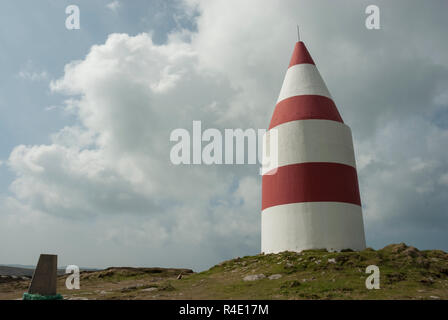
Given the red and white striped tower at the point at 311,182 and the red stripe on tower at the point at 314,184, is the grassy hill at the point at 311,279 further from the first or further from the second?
the red stripe on tower at the point at 314,184

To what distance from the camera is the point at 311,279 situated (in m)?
12.1

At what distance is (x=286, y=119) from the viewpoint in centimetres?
1827

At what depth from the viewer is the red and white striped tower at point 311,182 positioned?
1588 centimetres

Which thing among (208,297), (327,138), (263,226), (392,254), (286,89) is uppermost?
(286,89)

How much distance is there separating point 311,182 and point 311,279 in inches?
219

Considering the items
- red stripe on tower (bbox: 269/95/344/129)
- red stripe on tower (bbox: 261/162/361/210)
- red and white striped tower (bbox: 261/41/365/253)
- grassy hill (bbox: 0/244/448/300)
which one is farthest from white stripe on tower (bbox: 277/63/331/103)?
grassy hill (bbox: 0/244/448/300)

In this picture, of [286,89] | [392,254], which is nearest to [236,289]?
[392,254]

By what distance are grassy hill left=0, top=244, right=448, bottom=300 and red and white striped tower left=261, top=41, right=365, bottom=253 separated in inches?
47.0

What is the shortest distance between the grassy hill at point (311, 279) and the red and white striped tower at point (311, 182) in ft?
3.92

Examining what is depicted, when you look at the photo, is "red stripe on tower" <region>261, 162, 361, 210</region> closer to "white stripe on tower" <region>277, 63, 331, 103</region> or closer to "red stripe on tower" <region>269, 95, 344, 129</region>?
"red stripe on tower" <region>269, 95, 344, 129</region>

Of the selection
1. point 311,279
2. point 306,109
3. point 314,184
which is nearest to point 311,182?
point 314,184

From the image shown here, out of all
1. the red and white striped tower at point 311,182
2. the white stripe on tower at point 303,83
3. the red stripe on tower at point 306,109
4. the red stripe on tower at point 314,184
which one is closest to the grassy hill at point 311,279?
the red and white striped tower at point 311,182
